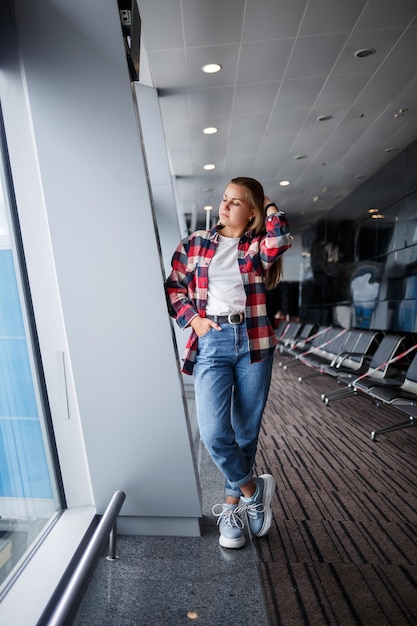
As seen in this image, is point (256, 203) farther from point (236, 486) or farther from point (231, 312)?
point (236, 486)

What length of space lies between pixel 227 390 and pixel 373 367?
3227mm

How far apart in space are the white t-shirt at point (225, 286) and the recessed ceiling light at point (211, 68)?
9.45ft

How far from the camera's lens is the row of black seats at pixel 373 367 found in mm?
3217

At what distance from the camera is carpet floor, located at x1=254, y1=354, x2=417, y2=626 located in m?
1.32

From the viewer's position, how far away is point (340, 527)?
1.81 meters

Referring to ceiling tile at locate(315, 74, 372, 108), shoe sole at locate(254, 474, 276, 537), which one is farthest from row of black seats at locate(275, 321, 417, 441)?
ceiling tile at locate(315, 74, 372, 108)

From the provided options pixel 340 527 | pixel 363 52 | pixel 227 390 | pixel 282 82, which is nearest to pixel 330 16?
pixel 363 52

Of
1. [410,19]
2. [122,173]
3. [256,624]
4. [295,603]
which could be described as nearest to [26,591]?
[256,624]

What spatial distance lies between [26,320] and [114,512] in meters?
0.73

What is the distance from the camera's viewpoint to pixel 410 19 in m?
3.23

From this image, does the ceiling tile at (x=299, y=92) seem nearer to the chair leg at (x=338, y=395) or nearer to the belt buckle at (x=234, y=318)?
the chair leg at (x=338, y=395)

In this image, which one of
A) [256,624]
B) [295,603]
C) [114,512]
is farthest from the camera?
[114,512]

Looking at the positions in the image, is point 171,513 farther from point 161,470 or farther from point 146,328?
point 146,328

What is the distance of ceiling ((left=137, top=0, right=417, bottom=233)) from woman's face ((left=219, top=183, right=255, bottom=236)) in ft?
6.90
